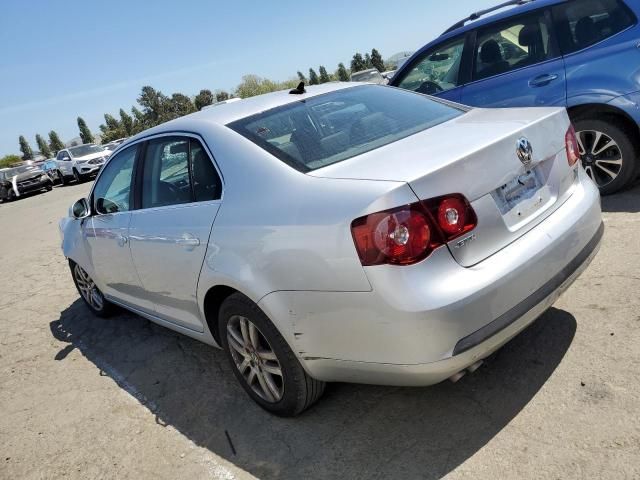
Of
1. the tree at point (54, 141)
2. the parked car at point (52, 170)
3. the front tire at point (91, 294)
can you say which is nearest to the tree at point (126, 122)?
the tree at point (54, 141)

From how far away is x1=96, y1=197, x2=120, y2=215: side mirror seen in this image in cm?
411

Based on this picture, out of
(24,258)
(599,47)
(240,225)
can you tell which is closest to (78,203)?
(240,225)

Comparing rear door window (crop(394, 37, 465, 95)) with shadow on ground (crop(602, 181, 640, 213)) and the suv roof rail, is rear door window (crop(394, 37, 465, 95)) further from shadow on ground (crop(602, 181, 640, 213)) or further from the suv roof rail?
shadow on ground (crop(602, 181, 640, 213))

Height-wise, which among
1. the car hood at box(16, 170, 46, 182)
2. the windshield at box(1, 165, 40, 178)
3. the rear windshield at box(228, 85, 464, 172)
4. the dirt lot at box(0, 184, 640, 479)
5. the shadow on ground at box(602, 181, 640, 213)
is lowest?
the dirt lot at box(0, 184, 640, 479)

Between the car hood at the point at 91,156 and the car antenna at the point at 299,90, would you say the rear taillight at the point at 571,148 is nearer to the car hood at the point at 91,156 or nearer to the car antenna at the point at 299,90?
the car antenna at the point at 299,90

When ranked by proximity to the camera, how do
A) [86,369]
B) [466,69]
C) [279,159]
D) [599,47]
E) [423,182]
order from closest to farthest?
1. [423,182]
2. [279,159]
3. [86,369]
4. [599,47]
5. [466,69]

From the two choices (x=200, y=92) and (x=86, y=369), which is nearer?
(x=86, y=369)

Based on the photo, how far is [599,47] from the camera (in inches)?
185

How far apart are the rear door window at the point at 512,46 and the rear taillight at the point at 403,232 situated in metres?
3.60

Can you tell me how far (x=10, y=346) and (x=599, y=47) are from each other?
19.6 ft

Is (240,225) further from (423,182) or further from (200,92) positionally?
(200,92)

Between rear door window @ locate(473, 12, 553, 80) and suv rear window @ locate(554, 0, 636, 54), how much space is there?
0.15 meters

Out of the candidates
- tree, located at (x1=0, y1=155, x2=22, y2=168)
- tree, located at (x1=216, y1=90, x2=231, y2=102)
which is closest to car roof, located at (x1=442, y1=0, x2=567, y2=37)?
tree, located at (x1=216, y1=90, x2=231, y2=102)

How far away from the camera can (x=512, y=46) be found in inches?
208
